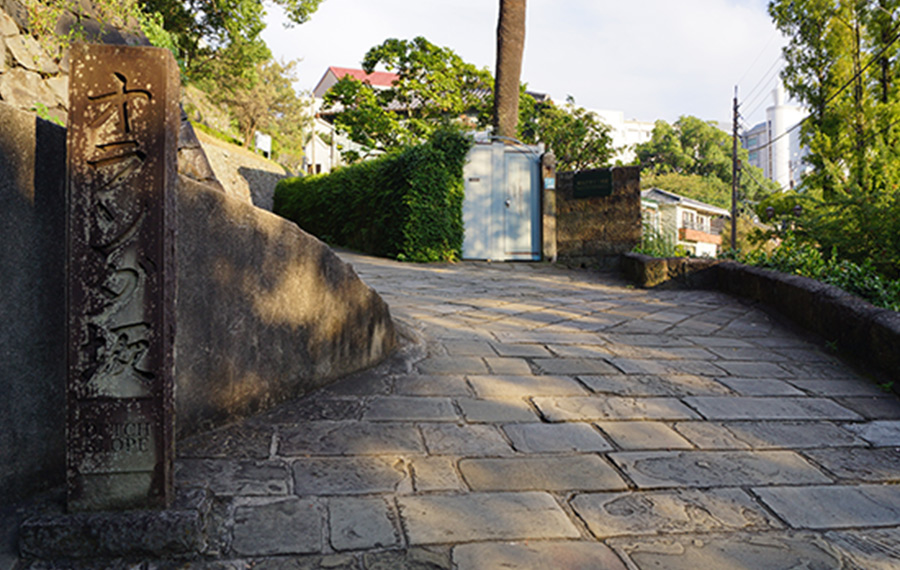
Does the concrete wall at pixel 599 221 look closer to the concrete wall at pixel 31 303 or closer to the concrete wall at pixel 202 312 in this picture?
the concrete wall at pixel 202 312

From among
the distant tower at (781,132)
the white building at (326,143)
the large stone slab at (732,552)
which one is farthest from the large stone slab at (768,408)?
the distant tower at (781,132)

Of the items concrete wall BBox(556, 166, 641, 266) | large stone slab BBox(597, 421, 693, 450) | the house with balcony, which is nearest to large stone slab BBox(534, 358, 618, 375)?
large stone slab BBox(597, 421, 693, 450)

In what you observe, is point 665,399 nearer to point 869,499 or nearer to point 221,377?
point 869,499

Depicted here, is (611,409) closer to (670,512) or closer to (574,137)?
(670,512)

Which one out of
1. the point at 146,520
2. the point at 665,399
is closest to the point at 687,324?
the point at 665,399

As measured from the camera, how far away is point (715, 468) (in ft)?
7.41

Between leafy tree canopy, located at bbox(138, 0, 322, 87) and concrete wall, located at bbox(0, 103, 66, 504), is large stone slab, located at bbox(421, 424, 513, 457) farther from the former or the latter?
leafy tree canopy, located at bbox(138, 0, 322, 87)

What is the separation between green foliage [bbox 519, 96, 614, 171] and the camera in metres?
16.2

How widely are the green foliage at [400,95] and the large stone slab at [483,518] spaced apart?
16914 millimetres

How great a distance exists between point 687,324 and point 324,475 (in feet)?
12.7

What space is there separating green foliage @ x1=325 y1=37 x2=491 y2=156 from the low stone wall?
12315 millimetres

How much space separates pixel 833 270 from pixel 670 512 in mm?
4168

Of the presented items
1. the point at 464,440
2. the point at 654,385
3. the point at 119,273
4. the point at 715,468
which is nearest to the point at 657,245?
the point at 654,385

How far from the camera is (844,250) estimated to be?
235 inches
